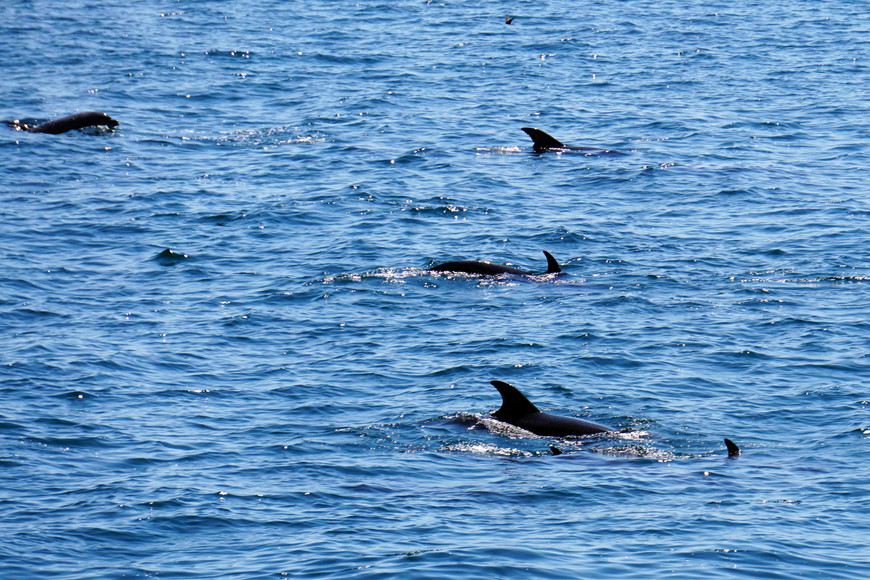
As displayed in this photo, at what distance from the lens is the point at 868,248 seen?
2539cm

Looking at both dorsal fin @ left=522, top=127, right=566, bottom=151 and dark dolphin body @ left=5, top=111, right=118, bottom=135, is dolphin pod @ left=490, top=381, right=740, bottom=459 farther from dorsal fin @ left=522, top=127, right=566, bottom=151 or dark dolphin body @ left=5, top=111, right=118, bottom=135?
dark dolphin body @ left=5, top=111, right=118, bottom=135

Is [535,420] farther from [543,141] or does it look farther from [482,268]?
[543,141]

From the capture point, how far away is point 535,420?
57.5 feet

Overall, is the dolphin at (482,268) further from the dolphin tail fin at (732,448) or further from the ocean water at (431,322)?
the dolphin tail fin at (732,448)

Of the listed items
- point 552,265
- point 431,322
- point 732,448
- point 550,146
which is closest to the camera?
point 732,448

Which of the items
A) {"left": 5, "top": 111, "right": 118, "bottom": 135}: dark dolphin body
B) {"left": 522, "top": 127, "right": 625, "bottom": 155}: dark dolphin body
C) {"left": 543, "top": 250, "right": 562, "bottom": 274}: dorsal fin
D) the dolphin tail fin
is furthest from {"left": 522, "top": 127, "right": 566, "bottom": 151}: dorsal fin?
the dolphin tail fin

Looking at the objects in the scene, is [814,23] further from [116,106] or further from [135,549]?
[135,549]

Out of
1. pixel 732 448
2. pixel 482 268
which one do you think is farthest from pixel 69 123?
pixel 732 448

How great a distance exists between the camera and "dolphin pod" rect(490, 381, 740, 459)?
1733 cm

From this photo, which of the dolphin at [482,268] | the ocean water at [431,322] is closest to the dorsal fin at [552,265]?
the dolphin at [482,268]

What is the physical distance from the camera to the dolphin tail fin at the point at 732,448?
16422 millimetres

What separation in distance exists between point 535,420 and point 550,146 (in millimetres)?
17406

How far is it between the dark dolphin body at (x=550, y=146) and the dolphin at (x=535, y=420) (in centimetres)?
1671

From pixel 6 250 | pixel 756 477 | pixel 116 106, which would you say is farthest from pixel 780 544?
pixel 116 106
